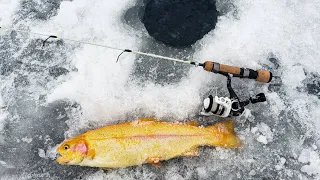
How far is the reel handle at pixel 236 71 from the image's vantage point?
384 cm

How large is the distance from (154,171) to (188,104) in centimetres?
92

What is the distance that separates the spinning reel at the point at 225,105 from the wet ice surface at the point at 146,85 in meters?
0.32

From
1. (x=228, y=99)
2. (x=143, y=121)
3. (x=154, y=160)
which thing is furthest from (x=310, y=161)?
(x=143, y=121)

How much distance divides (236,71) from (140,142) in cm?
136

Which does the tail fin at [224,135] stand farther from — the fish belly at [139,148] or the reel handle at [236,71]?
the reel handle at [236,71]

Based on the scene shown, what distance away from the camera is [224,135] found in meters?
3.83

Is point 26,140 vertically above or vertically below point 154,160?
below

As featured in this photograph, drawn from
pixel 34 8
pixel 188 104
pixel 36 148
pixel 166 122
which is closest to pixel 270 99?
pixel 188 104

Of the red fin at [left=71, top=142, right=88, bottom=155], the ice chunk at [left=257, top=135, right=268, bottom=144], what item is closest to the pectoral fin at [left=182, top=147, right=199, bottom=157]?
the ice chunk at [left=257, top=135, right=268, bottom=144]

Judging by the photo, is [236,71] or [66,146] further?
[236,71]

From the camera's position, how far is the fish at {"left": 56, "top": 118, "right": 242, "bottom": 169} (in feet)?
11.7

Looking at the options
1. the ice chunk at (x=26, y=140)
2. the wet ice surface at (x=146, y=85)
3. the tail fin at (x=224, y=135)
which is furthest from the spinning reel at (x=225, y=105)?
the ice chunk at (x=26, y=140)

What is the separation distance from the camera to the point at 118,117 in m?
4.13

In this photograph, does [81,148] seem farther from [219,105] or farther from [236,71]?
[236,71]
